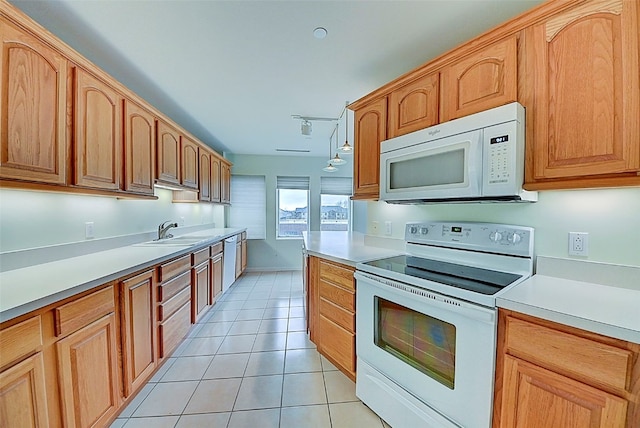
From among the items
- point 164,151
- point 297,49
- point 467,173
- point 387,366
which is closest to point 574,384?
point 387,366

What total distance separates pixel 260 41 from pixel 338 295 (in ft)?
6.14

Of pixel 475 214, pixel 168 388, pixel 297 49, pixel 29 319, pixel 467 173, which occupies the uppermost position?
pixel 297 49

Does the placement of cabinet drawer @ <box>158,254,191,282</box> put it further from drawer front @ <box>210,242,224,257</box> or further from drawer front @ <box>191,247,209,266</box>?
drawer front @ <box>210,242,224,257</box>

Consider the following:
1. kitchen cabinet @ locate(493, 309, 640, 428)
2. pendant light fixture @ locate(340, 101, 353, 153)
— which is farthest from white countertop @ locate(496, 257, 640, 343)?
pendant light fixture @ locate(340, 101, 353, 153)

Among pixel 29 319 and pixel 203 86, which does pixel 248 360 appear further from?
pixel 203 86

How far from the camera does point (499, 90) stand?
1381mm

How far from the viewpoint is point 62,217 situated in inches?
71.0

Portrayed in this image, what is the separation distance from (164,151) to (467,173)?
2.69m

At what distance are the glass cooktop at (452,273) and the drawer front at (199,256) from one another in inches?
72.1

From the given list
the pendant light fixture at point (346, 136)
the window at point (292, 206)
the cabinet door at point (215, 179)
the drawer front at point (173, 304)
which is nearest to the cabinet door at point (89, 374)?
the drawer front at point (173, 304)

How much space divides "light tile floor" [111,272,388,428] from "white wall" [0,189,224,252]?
1.21 meters

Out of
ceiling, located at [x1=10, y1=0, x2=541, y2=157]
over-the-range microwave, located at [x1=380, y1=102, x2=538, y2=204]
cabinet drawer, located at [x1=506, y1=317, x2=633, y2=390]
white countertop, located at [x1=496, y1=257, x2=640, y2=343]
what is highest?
ceiling, located at [x1=10, y1=0, x2=541, y2=157]

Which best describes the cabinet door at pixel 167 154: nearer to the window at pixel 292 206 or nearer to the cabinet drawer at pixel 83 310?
the cabinet drawer at pixel 83 310

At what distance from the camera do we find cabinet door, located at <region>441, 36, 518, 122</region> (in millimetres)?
1348
